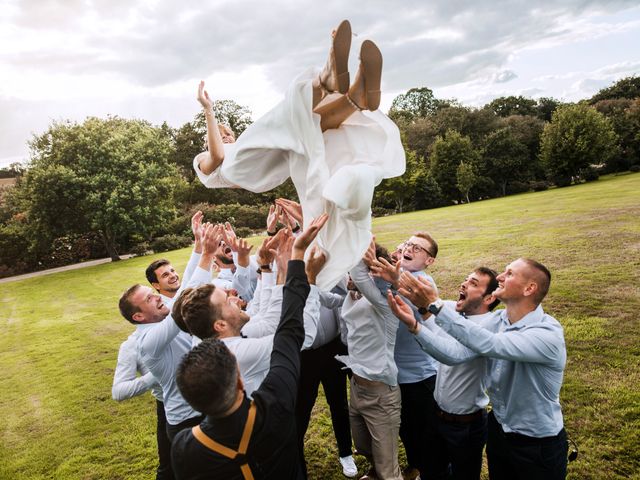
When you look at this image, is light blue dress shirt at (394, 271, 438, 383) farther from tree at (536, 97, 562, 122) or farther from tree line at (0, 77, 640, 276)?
tree at (536, 97, 562, 122)

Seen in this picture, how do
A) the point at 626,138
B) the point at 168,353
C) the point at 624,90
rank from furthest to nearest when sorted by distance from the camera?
the point at 624,90, the point at 626,138, the point at 168,353

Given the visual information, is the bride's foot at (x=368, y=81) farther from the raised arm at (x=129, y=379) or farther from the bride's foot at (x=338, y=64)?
the raised arm at (x=129, y=379)

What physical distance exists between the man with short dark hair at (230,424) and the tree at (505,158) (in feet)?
141

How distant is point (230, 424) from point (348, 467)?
3.05 m

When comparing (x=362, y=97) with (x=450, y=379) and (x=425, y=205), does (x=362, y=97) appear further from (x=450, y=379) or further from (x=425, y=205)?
(x=425, y=205)

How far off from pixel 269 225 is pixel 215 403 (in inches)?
99.7

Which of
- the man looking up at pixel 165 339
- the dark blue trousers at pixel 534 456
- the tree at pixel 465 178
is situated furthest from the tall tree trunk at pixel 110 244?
the tree at pixel 465 178

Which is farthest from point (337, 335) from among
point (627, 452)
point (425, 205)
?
point (425, 205)

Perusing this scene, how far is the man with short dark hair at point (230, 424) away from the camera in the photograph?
1.75 metres

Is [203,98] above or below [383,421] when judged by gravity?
above

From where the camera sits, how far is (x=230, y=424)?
5.80 ft

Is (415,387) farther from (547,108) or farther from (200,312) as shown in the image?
(547,108)

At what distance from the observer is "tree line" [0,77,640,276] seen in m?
25.1

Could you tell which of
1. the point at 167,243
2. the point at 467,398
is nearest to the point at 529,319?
the point at 467,398
